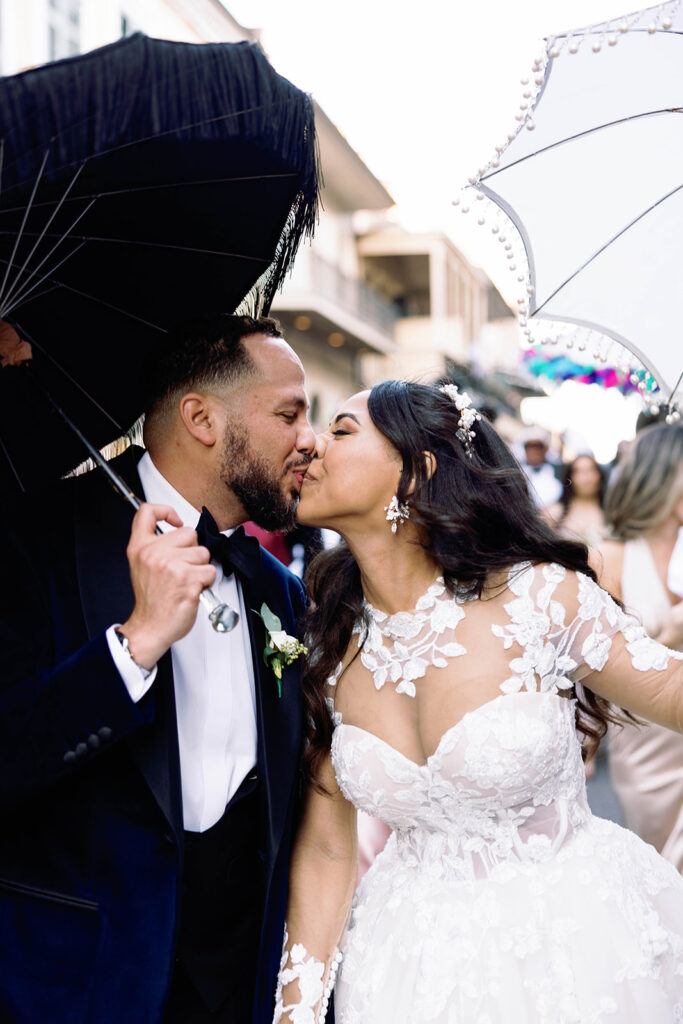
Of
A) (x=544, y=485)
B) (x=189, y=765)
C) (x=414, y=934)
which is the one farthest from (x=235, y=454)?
(x=544, y=485)

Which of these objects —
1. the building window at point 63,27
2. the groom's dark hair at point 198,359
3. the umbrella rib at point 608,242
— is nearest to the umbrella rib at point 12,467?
the groom's dark hair at point 198,359

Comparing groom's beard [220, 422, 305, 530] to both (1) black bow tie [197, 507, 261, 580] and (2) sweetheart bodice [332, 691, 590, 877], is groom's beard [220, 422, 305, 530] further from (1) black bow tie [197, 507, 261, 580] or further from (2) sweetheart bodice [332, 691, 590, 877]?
(2) sweetheart bodice [332, 691, 590, 877]

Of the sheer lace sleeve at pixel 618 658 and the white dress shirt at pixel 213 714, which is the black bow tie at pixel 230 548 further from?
the sheer lace sleeve at pixel 618 658

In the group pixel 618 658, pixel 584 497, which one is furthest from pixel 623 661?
pixel 584 497

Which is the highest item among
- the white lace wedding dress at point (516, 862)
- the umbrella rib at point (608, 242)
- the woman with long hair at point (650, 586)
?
the umbrella rib at point (608, 242)

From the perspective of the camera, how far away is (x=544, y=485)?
9812mm

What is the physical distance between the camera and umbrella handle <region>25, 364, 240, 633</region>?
6.73 feet

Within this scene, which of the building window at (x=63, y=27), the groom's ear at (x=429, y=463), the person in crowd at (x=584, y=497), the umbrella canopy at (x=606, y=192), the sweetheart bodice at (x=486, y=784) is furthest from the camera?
the building window at (x=63, y=27)

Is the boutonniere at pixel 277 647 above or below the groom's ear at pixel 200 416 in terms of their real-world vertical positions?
below

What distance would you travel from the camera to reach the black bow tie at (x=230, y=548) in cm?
256

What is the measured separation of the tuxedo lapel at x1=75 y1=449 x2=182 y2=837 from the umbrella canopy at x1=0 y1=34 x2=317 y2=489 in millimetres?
295

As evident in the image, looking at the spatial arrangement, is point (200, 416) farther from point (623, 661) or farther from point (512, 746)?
point (623, 661)

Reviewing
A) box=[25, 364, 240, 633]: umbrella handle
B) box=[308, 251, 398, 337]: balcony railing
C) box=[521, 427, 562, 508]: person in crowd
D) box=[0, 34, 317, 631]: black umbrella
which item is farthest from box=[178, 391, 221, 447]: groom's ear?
box=[308, 251, 398, 337]: balcony railing

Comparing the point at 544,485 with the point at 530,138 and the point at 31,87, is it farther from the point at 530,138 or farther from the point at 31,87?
the point at 31,87
